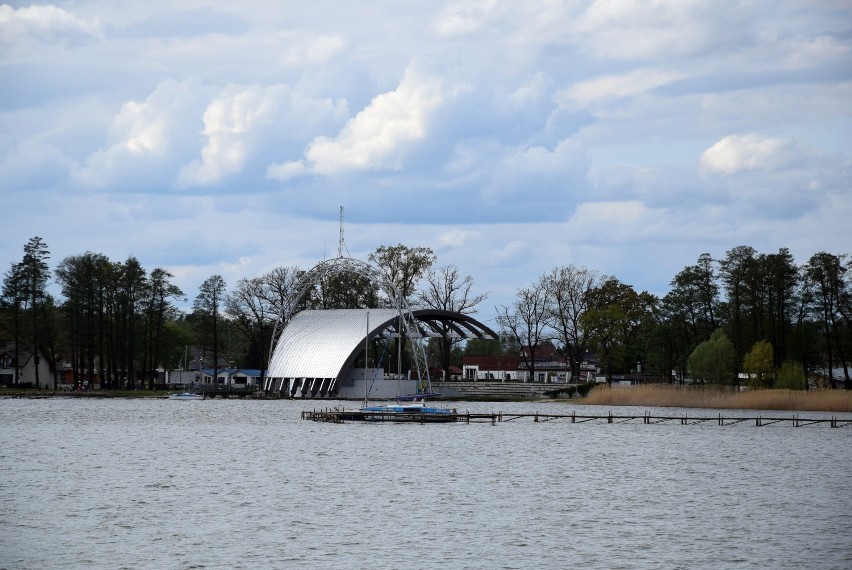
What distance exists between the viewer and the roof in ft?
350

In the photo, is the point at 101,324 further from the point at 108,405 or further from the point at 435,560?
the point at 435,560

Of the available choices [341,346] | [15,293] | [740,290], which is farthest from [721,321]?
[15,293]

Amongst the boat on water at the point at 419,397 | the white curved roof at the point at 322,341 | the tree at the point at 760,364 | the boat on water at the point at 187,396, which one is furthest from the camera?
the boat on water at the point at 187,396

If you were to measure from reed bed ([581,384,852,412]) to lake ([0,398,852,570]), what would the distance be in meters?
13.5

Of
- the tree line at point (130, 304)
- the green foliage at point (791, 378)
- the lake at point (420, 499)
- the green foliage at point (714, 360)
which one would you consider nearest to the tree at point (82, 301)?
the tree line at point (130, 304)

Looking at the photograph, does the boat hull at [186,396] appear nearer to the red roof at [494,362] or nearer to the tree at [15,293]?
the tree at [15,293]

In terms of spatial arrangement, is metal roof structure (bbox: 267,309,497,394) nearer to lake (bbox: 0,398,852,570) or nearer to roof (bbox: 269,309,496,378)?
roof (bbox: 269,309,496,378)

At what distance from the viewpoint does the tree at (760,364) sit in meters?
95.2

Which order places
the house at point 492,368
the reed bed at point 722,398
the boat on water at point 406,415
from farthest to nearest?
the house at point 492,368
the reed bed at point 722,398
the boat on water at point 406,415

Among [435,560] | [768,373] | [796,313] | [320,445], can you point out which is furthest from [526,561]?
[796,313]

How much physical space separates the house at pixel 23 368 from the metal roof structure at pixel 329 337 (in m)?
27.5

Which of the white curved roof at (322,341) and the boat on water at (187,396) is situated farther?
the boat on water at (187,396)

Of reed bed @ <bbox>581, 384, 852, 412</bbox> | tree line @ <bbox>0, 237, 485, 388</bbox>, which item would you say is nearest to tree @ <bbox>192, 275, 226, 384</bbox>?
tree line @ <bbox>0, 237, 485, 388</bbox>

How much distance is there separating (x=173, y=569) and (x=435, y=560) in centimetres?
620
